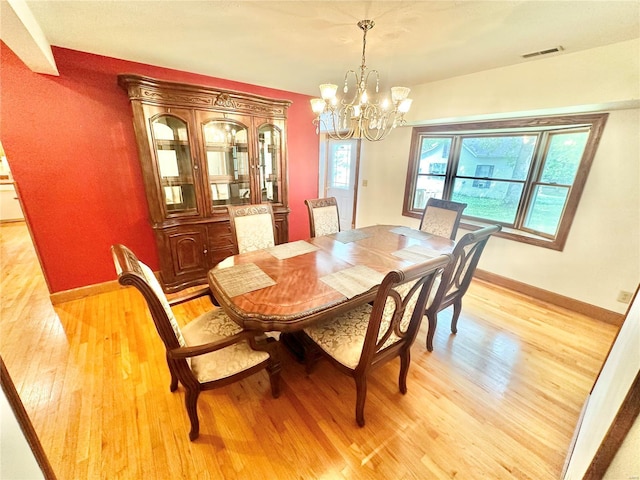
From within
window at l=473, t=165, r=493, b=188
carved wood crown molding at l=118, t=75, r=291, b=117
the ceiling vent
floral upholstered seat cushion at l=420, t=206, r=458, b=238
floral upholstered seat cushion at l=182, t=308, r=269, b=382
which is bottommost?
floral upholstered seat cushion at l=182, t=308, r=269, b=382

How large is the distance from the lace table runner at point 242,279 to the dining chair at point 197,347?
21 cm

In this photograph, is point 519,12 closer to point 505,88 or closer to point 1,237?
point 505,88

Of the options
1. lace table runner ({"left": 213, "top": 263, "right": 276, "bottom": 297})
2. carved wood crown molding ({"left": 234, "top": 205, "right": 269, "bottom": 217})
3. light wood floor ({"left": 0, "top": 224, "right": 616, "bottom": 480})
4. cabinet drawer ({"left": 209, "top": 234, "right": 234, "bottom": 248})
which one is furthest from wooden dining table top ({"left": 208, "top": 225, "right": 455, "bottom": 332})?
cabinet drawer ({"left": 209, "top": 234, "right": 234, "bottom": 248})

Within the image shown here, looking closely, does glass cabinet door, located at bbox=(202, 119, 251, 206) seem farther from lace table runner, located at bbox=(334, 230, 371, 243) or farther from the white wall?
the white wall

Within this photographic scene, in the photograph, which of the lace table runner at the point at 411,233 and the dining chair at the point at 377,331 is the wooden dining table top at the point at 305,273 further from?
the dining chair at the point at 377,331

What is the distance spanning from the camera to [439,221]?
263 cm

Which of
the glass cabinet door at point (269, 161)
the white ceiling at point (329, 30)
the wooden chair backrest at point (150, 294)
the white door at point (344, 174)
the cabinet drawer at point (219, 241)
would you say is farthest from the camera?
the white door at point (344, 174)

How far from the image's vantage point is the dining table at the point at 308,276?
120cm

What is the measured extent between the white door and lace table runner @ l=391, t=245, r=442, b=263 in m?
2.65

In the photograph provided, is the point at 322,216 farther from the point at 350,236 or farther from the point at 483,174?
the point at 483,174

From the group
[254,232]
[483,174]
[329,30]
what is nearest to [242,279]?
[254,232]

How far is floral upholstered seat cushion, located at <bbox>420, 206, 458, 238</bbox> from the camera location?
8.32ft

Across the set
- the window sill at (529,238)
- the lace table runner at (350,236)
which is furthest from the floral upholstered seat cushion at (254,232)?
the window sill at (529,238)

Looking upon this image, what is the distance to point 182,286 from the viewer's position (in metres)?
2.74
